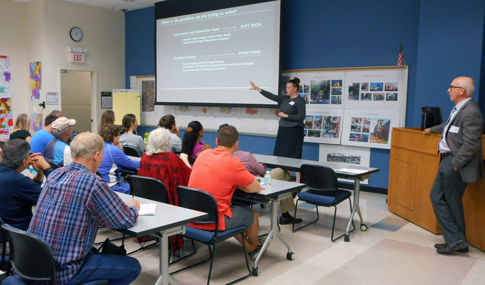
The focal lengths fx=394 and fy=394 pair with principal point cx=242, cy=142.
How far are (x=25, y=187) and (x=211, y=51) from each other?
18.4ft

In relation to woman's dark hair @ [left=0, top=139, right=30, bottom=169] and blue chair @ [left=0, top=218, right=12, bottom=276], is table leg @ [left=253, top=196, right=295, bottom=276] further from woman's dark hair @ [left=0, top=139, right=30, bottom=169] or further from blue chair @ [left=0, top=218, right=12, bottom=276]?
woman's dark hair @ [left=0, top=139, right=30, bottom=169]

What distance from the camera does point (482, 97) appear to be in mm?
4875

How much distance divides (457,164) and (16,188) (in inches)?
137

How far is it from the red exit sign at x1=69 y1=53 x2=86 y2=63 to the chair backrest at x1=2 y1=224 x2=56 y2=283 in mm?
7320

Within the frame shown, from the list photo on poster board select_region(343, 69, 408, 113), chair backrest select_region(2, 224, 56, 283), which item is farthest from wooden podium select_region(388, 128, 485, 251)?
chair backrest select_region(2, 224, 56, 283)

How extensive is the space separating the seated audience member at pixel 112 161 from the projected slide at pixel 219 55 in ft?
11.0

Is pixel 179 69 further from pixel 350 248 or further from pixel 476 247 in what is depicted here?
pixel 476 247

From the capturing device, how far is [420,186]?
14.3ft

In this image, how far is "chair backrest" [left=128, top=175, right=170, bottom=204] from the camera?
3090 mm

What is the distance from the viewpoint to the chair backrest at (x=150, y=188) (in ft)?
10.1

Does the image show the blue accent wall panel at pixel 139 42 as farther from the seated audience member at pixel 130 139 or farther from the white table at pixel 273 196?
the white table at pixel 273 196

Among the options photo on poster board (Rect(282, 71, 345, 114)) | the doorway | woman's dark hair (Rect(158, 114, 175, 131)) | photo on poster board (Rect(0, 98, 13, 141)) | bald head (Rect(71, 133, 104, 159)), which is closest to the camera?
bald head (Rect(71, 133, 104, 159))

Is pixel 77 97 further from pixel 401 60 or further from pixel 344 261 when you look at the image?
pixel 344 261

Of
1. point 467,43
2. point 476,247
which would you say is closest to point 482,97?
point 467,43
